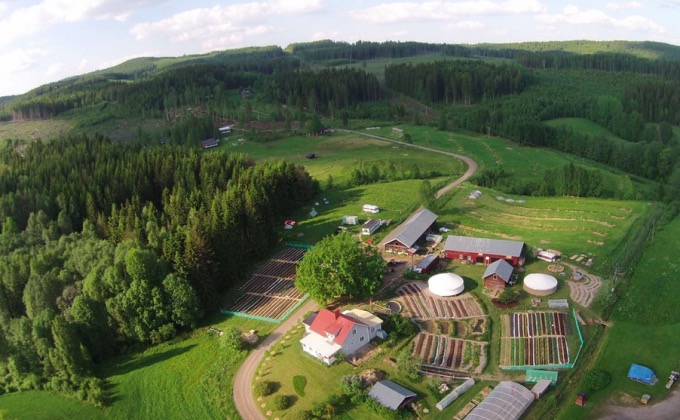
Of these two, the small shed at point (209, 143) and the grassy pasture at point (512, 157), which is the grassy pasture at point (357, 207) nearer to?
the grassy pasture at point (512, 157)

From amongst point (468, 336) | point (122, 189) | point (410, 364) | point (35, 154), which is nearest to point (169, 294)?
point (410, 364)

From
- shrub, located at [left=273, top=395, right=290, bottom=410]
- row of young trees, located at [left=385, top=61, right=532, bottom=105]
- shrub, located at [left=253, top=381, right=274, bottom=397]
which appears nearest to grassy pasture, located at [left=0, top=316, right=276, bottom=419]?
shrub, located at [left=253, top=381, right=274, bottom=397]

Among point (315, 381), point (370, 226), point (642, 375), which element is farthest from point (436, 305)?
point (370, 226)

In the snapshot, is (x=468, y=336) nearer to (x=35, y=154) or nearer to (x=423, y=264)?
(x=423, y=264)

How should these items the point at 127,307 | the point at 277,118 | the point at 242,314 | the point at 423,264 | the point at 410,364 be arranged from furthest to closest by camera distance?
the point at 277,118
the point at 423,264
the point at 242,314
the point at 127,307
the point at 410,364

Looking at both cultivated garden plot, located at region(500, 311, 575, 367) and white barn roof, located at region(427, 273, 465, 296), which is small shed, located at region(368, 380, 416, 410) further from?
white barn roof, located at region(427, 273, 465, 296)
